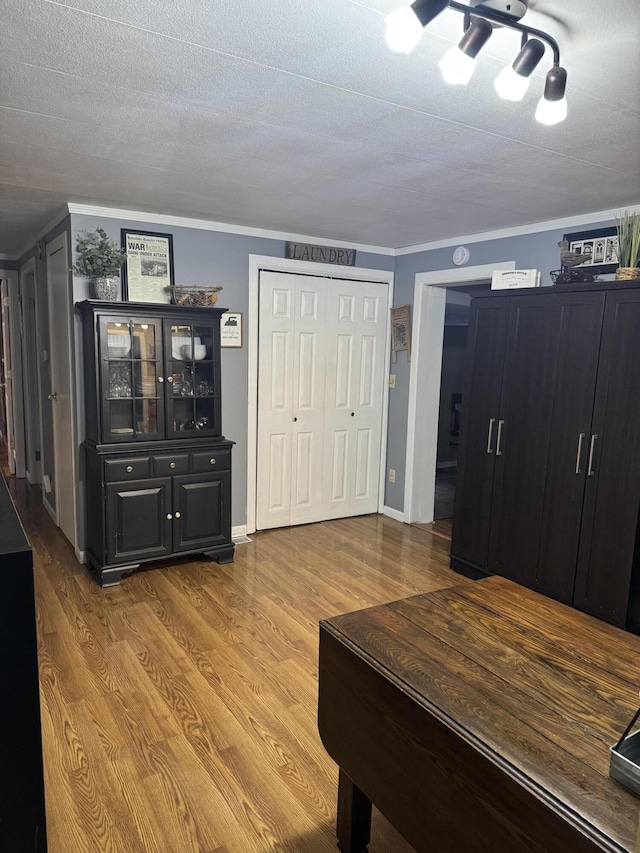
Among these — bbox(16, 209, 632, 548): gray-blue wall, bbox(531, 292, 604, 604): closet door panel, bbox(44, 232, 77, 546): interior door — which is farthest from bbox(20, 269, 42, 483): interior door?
bbox(531, 292, 604, 604): closet door panel

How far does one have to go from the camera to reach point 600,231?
3469 millimetres

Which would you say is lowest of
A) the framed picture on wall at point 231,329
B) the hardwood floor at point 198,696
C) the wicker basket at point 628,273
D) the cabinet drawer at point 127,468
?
the hardwood floor at point 198,696

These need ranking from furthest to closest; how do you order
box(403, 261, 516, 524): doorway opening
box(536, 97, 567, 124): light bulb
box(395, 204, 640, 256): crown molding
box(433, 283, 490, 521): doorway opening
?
1. box(433, 283, 490, 521): doorway opening
2. box(403, 261, 516, 524): doorway opening
3. box(395, 204, 640, 256): crown molding
4. box(536, 97, 567, 124): light bulb

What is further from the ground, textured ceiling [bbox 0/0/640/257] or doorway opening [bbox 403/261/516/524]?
textured ceiling [bbox 0/0/640/257]

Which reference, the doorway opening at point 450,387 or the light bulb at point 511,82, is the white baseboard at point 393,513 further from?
the light bulb at point 511,82

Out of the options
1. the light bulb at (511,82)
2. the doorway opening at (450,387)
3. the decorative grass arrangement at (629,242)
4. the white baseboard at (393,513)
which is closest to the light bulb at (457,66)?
the light bulb at (511,82)

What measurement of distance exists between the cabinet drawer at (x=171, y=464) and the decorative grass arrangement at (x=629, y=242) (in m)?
2.82

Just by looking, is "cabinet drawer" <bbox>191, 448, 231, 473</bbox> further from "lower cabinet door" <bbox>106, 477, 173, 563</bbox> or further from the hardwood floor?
the hardwood floor

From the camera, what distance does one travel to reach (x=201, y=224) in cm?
401

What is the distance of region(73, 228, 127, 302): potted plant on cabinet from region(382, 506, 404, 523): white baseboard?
2.94m

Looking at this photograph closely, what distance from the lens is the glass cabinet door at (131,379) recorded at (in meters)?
3.57

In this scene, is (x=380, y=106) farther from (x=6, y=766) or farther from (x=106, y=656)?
(x=106, y=656)

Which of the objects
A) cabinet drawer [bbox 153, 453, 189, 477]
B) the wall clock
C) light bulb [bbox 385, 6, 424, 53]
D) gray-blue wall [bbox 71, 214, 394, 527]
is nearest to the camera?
light bulb [bbox 385, 6, 424, 53]

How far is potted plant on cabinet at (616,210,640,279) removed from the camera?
2955 millimetres
